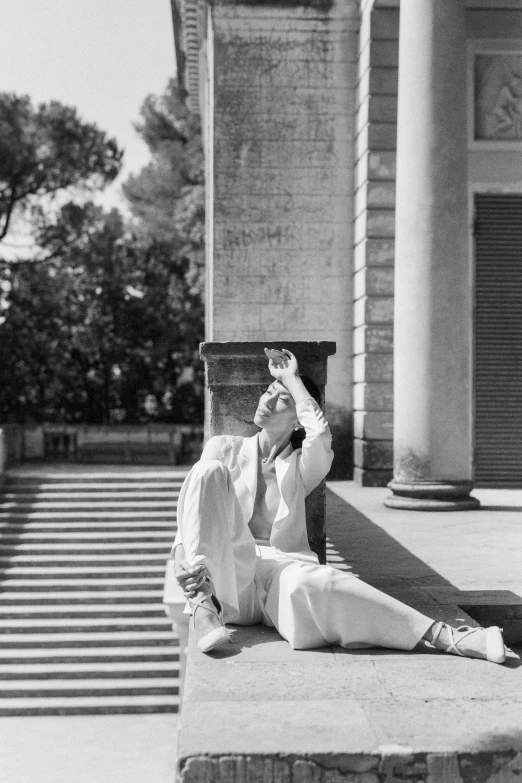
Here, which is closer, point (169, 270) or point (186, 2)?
point (186, 2)

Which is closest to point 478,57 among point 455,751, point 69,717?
point 69,717

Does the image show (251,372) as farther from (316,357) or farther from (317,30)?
(317,30)

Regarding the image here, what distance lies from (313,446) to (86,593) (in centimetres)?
1108

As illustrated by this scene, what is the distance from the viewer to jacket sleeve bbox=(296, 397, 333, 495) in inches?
201

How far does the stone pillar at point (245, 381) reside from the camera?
231 inches

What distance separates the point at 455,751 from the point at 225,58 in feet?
45.5

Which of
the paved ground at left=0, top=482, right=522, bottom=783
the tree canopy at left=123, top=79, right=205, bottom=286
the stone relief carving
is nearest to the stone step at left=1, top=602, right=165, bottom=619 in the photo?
the paved ground at left=0, top=482, right=522, bottom=783

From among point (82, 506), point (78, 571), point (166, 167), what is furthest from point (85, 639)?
point (166, 167)

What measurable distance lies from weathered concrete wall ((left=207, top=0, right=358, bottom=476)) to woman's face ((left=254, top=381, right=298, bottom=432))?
400 inches

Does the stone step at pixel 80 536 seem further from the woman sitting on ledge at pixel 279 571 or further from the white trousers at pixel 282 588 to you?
the white trousers at pixel 282 588

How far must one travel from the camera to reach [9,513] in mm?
17000

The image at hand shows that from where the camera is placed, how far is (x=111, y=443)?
24953mm

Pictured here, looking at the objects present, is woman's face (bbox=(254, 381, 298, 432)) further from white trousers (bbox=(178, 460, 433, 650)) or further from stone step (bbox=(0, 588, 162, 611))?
stone step (bbox=(0, 588, 162, 611))

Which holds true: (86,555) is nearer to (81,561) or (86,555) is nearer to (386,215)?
(81,561)
